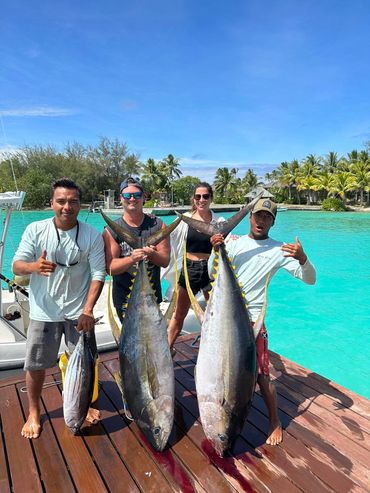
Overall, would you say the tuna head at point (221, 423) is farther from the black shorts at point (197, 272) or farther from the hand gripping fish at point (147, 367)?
the black shorts at point (197, 272)

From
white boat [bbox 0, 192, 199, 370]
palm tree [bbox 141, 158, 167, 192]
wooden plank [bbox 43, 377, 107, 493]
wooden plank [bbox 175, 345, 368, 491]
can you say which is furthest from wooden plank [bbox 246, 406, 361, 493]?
palm tree [bbox 141, 158, 167, 192]

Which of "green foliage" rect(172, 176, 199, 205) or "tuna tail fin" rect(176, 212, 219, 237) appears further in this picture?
"green foliage" rect(172, 176, 199, 205)

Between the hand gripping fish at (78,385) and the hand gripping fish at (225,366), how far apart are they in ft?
2.46

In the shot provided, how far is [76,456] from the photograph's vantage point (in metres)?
2.19

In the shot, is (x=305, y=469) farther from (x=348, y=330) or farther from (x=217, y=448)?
(x=348, y=330)

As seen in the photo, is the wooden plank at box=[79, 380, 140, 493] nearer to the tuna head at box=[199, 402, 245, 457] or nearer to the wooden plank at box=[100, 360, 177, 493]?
the wooden plank at box=[100, 360, 177, 493]

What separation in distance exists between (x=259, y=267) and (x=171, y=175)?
162 ft

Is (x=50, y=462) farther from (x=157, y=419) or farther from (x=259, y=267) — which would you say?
(x=259, y=267)

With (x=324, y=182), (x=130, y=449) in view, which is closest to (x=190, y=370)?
(x=130, y=449)

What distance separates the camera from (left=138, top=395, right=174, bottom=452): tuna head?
2.06 metres

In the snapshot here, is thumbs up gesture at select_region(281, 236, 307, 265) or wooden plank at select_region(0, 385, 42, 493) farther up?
thumbs up gesture at select_region(281, 236, 307, 265)

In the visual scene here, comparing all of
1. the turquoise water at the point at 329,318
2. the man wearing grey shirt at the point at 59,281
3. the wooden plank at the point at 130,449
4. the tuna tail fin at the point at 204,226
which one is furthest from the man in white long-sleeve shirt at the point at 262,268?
the turquoise water at the point at 329,318

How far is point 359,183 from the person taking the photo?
3781 cm

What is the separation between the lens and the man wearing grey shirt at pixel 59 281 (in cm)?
229
